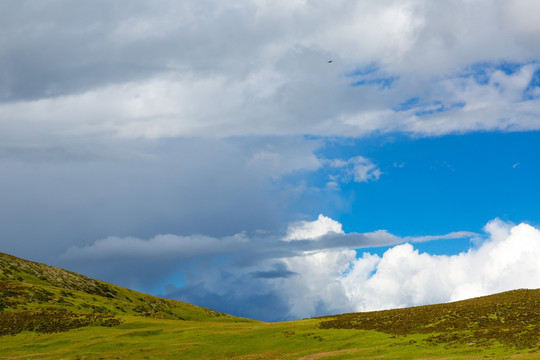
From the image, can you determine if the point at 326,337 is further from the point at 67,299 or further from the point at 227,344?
the point at 67,299

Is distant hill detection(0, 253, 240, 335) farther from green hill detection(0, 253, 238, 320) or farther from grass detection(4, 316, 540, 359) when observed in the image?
grass detection(4, 316, 540, 359)

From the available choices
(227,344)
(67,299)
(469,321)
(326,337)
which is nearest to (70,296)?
(67,299)

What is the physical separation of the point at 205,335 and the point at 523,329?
46816 mm

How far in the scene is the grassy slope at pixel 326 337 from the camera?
57.6 m

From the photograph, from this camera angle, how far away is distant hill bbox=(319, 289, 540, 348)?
5809 centimetres

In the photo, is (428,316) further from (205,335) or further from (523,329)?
(205,335)

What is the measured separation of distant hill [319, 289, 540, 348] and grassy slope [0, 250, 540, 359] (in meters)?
0.13

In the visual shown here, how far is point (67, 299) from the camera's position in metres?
115

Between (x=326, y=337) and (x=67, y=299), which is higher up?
(x=67, y=299)

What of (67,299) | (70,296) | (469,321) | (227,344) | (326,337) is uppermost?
(70,296)

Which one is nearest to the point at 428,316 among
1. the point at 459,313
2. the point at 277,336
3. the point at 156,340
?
the point at 459,313

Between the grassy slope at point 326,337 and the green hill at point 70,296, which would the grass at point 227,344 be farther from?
the green hill at point 70,296

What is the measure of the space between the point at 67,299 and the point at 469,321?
8924cm

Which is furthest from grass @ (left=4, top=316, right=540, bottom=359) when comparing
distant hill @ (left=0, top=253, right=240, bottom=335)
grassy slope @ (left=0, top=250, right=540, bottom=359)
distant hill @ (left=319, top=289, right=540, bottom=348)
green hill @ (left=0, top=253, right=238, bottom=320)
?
green hill @ (left=0, top=253, right=238, bottom=320)
